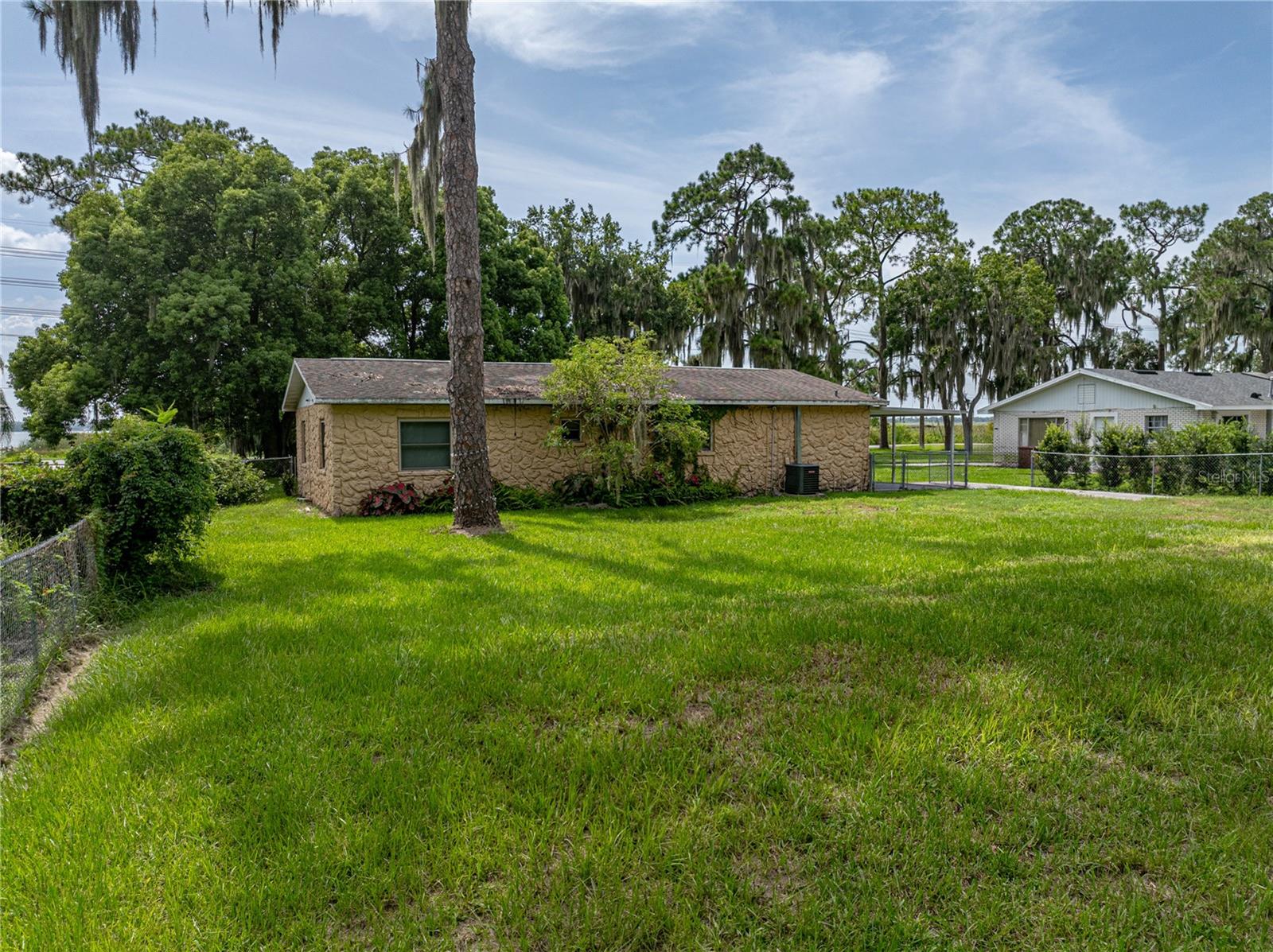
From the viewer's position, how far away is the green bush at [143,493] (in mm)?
6488

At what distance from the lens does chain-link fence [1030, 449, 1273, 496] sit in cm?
1454

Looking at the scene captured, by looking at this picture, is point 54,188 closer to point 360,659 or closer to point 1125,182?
point 360,659

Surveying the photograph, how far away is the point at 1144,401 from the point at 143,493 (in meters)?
28.3

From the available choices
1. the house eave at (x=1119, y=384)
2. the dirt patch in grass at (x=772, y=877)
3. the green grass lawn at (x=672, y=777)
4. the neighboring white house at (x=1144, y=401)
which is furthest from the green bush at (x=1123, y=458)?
the dirt patch in grass at (x=772, y=877)

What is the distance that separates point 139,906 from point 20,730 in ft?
8.13

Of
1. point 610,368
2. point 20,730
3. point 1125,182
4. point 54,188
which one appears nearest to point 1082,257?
point 1125,182

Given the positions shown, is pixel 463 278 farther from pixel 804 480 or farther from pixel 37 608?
pixel 804 480

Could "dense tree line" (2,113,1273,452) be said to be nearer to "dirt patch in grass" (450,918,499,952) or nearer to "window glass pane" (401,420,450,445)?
"window glass pane" (401,420,450,445)

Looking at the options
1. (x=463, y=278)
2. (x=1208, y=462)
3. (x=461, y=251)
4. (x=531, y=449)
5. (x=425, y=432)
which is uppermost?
(x=461, y=251)

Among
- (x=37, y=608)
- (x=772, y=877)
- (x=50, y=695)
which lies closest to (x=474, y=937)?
(x=772, y=877)

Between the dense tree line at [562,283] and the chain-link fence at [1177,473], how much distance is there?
591 inches

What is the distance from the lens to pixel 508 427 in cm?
1449

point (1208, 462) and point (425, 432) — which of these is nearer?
point (425, 432)

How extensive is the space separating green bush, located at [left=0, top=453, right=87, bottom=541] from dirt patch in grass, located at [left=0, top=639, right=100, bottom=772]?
68.7 inches
